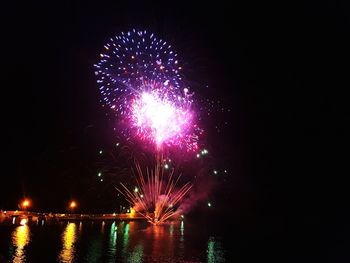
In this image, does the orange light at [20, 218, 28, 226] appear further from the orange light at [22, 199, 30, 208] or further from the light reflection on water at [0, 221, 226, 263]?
the orange light at [22, 199, 30, 208]

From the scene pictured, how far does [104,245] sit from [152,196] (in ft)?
79.7

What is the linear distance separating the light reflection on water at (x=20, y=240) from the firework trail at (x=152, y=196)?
19122 mm

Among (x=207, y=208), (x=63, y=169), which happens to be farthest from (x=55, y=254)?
(x=207, y=208)

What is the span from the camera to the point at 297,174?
273 feet

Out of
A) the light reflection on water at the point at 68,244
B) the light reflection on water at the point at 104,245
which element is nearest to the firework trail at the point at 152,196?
the light reflection on water at the point at 104,245

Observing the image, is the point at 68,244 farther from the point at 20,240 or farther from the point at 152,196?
the point at 152,196

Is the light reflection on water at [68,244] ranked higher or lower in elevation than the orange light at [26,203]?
lower

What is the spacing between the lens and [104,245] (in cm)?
3059

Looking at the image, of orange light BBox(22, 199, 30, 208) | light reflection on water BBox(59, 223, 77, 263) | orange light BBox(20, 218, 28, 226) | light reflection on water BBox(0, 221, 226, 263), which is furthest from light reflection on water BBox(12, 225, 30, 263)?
orange light BBox(22, 199, 30, 208)

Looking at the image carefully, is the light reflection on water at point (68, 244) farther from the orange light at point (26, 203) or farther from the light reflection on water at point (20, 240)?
the orange light at point (26, 203)

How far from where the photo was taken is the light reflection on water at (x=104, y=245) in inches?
1005

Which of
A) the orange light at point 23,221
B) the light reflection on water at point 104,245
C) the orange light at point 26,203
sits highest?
the orange light at point 26,203

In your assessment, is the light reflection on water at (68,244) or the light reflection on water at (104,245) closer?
the light reflection on water at (68,244)

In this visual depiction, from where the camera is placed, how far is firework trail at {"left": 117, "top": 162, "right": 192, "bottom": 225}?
53.6 metres
